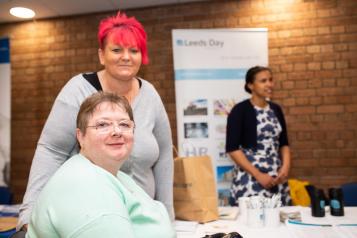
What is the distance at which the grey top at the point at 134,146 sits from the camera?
1449 mm

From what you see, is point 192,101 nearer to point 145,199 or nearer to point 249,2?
point 249,2

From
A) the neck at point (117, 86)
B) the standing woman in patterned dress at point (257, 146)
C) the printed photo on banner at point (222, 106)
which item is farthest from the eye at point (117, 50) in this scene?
the printed photo on banner at point (222, 106)

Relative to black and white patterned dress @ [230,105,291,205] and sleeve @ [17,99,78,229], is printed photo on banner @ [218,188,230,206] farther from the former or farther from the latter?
sleeve @ [17,99,78,229]

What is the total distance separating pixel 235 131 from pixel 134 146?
1397mm

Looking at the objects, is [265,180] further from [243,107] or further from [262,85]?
[262,85]

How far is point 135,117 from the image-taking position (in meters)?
1.60

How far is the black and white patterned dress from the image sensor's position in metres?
2.73

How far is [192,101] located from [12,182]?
2622 millimetres

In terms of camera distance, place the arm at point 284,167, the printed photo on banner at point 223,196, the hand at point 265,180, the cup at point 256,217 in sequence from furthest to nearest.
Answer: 1. the printed photo on banner at point 223,196
2. the arm at point 284,167
3. the hand at point 265,180
4. the cup at point 256,217

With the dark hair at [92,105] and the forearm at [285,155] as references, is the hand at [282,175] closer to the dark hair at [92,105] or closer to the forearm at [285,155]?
the forearm at [285,155]

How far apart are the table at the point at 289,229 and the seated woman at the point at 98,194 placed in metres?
0.60

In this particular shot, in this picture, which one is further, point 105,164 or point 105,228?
point 105,164

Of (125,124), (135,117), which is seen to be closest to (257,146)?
(135,117)

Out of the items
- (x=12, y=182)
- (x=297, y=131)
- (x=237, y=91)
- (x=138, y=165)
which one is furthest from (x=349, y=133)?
(x=12, y=182)
